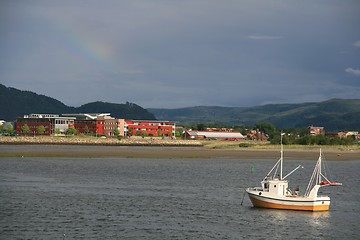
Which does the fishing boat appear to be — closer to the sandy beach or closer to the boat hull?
the boat hull

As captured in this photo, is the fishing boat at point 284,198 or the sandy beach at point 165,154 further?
the sandy beach at point 165,154

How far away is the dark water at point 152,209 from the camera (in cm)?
4653

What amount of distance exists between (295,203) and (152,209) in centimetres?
1273

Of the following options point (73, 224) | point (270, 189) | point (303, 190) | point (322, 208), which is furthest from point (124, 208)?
point (303, 190)

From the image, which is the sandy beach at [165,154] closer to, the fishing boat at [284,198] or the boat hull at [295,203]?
A: the fishing boat at [284,198]

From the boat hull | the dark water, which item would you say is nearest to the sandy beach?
the dark water

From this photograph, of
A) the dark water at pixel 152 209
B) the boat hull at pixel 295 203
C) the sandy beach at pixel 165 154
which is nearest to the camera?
the dark water at pixel 152 209

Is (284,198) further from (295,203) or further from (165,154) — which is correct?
(165,154)

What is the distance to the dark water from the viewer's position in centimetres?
4653

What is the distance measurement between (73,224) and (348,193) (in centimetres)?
3635

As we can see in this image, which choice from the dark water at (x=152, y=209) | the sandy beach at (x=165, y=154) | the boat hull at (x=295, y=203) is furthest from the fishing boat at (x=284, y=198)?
the sandy beach at (x=165, y=154)

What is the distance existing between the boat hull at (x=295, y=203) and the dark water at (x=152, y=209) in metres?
0.67

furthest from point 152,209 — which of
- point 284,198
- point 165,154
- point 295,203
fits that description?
point 165,154

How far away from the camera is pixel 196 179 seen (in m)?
85.6
